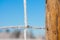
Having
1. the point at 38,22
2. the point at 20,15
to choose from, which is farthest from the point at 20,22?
the point at 38,22

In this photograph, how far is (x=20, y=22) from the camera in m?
1.17

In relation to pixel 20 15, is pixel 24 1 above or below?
above

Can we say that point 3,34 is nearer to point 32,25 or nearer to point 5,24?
point 5,24

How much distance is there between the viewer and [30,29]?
45.1 inches

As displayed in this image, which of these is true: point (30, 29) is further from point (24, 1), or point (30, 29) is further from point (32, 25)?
point (24, 1)

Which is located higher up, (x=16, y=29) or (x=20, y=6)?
(x=20, y=6)

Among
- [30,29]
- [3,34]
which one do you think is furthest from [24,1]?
[3,34]

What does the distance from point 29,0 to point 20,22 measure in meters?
0.23

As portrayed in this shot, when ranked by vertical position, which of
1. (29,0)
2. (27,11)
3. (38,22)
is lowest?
(38,22)

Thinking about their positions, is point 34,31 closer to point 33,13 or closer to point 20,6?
point 33,13

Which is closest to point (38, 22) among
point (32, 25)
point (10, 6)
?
point (32, 25)

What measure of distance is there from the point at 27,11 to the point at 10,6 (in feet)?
0.59

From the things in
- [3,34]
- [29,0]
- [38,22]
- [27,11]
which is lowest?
[3,34]

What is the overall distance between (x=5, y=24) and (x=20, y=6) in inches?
9.1
